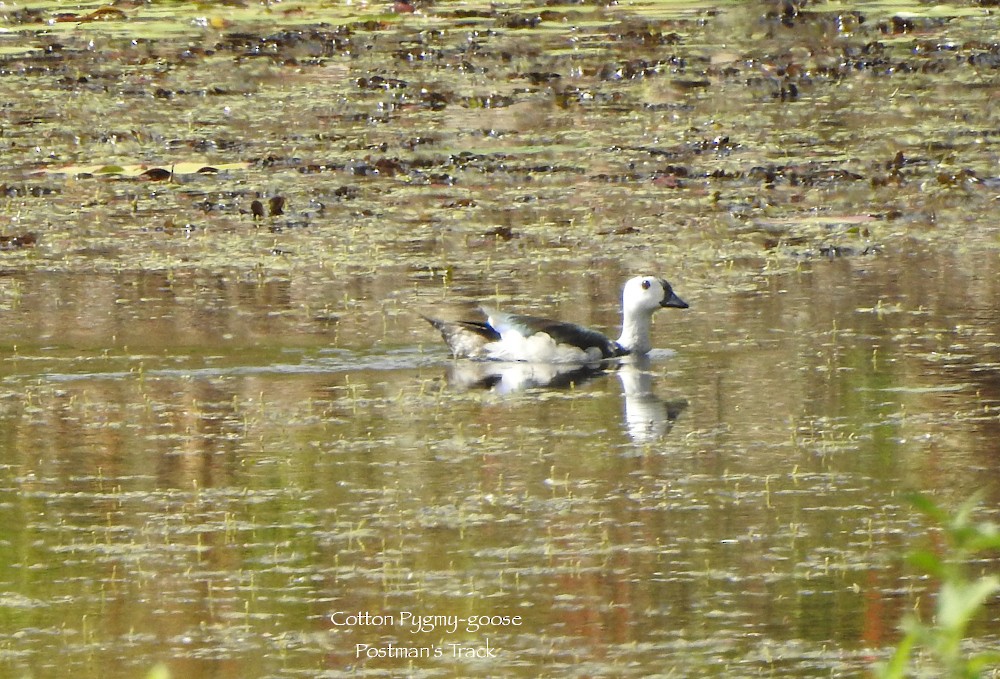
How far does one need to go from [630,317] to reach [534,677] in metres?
4.07

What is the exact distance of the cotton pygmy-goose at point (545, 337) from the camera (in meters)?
8.72

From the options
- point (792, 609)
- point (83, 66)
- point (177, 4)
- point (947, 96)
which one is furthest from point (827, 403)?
point (177, 4)

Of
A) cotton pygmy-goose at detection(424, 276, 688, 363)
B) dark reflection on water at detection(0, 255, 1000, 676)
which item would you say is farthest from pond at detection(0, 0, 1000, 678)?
cotton pygmy-goose at detection(424, 276, 688, 363)

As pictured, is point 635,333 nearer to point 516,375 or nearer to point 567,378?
point 567,378

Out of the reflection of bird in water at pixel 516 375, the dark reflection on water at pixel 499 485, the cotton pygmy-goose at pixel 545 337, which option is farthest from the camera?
the cotton pygmy-goose at pixel 545 337

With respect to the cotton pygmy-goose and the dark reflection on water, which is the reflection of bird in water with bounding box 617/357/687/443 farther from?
the cotton pygmy-goose

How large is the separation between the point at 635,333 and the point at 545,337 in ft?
1.43

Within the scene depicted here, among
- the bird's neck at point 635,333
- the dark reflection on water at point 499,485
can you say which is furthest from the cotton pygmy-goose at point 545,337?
the dark reflection on water at point 499,485

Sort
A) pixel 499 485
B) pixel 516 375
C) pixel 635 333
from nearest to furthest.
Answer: pixel 499 485
pixel 516 375
pixel 635 333

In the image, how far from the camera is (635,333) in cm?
894

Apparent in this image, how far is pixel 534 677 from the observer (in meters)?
5.04

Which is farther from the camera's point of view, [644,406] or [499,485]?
[644,406]

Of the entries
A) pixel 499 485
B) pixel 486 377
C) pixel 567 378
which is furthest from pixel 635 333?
pixel 499 485

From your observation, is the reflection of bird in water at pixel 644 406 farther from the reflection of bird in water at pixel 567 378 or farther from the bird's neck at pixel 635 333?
the bird's neck at pixel 635 333
